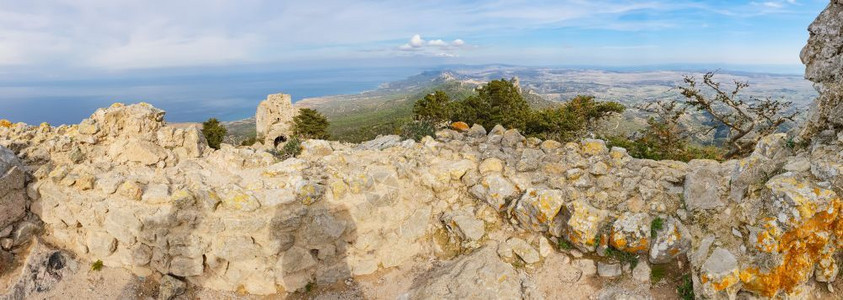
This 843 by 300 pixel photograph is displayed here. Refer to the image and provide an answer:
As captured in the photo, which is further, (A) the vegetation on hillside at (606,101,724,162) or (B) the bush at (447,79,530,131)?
(B) the bush at (447,79,530,131)

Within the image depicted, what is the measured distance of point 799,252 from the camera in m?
6.18

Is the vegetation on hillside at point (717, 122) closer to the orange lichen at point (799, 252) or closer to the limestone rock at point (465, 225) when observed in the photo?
the limestone rock at point (465, 225)

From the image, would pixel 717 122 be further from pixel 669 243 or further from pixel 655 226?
pixel 669 243

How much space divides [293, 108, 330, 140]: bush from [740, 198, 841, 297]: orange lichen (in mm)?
35563

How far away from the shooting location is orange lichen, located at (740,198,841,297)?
238 inches

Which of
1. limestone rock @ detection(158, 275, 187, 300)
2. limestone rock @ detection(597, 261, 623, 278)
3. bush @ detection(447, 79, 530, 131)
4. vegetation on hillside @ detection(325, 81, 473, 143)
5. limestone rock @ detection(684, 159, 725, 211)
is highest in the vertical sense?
bush @ detection(447, 79, 530, 131)

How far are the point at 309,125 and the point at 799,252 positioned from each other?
36.2 meters

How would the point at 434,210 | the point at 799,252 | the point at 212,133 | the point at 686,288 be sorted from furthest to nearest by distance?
the point at 212,133, the point at 434,210, the point at 686,288, the point at 799,252

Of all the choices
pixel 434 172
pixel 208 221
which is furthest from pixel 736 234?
pixel 208 221

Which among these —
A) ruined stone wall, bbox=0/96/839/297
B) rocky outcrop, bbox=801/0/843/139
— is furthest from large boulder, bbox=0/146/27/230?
rocky outcrop, bbox=801/0/843/139

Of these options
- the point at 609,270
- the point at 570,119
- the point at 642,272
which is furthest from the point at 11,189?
the point at 570,119

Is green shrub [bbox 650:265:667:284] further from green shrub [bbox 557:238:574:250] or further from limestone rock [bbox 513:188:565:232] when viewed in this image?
limestone rock [bbox 513:188:565:232]

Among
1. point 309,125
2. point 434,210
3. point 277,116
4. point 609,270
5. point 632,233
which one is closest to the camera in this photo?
point 632,233

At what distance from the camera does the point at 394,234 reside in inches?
379
